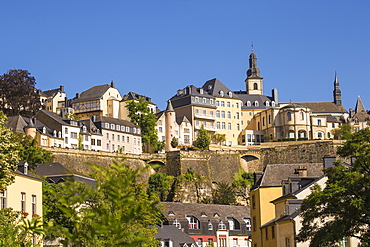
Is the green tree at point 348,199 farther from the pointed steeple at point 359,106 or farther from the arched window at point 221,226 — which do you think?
the pointed steeple at point 359,106

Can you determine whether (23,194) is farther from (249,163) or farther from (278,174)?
(249,163)

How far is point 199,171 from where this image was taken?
4301 inches

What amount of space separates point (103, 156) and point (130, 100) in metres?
26.2

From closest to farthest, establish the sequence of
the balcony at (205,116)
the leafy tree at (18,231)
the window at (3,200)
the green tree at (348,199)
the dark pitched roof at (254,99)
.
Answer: the leafy tree at (18,231), the green tree at (348,199), the window at (3,200), the balcony at (205,116), the dark pitched roof at (254,99)

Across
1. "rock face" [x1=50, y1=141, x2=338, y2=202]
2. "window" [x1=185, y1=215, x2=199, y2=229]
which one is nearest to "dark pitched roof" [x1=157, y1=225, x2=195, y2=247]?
"window" [x1=185, y1=215, x2=199, y2=229]

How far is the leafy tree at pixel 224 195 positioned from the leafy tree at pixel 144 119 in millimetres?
19505

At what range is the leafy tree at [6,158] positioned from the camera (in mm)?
32781

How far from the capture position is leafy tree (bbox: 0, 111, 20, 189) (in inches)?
1291

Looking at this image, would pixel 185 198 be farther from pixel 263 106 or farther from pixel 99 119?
pixel 263 106

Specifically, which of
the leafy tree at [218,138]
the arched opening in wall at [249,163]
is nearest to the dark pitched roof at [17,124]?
the arched opening in wall at [249,163]

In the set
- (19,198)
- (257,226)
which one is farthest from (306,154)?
(19,198)

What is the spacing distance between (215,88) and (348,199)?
362 ft

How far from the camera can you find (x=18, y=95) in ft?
352

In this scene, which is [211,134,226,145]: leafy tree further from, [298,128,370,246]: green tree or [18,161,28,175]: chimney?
[298,128,370,246]: green tree
